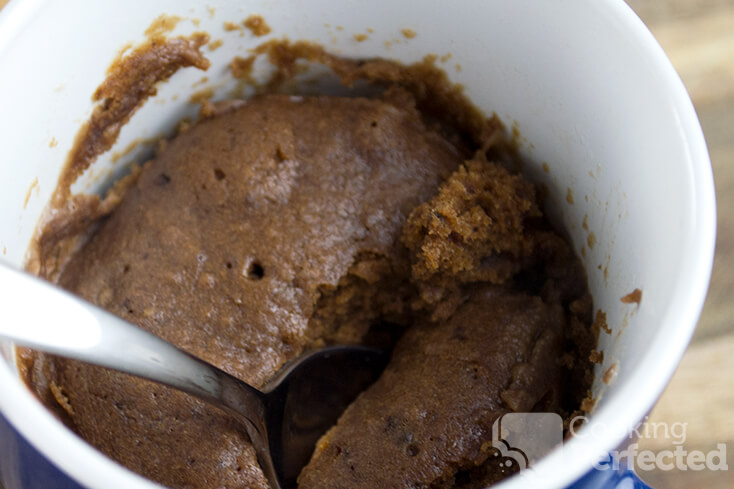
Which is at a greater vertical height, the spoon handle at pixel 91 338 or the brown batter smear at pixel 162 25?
the brown batter smear at pixel 162 25

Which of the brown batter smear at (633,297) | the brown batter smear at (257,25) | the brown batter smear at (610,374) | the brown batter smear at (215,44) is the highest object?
the brown batter smear at (257,25)

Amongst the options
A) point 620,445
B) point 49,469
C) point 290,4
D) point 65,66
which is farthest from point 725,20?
point 49,469

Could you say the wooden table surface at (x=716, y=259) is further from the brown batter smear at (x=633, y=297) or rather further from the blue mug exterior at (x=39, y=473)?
the blue mug exterior at (x=39, y=473)

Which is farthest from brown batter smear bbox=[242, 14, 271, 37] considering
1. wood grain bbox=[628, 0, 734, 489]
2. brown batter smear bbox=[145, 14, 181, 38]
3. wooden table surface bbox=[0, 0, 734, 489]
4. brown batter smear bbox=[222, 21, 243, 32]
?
wood grain bbox=[628, 0, 734, 489]

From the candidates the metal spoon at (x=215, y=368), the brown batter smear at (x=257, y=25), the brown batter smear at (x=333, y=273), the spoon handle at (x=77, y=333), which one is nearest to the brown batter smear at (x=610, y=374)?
the brown batter smear at (x=333, y=273)

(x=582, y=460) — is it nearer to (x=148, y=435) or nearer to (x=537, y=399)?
(x=537, y=399)

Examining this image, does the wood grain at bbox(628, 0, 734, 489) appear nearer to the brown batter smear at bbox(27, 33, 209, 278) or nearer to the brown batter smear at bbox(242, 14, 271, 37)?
the brown batter smear at bbox(242, 14, 271, 37)

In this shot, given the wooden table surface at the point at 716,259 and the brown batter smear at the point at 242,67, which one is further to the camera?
the wooden table surface at the point at 716,259
